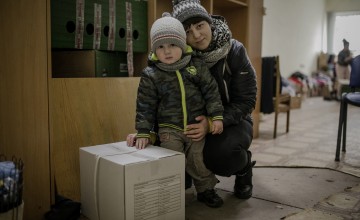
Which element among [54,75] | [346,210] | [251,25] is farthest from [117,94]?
[251,25]

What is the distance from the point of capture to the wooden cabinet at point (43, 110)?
4.31 feet

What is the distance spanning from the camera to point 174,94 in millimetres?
1481

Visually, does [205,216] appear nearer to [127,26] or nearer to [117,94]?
[117,94]

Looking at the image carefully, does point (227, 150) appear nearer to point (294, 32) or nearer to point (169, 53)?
point (169, 53)

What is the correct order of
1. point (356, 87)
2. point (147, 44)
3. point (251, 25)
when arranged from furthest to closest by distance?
point (251, 25), point (356, 87), point (147, 44)

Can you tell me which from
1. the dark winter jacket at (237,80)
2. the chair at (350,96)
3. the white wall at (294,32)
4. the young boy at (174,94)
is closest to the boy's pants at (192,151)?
the young boy at (174,94)

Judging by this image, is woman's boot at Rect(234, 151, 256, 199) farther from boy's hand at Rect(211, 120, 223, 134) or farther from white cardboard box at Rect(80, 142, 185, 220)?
white cardboard box at Rect(80, 142, 185, 220)

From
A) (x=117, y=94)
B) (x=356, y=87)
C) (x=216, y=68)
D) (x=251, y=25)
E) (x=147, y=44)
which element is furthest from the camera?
(x=251, y=25)

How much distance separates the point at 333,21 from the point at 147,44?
8310mm

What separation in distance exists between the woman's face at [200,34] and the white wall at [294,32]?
4.16m

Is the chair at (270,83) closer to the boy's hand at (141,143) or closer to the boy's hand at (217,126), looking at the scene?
the boy's hand at (217,126)

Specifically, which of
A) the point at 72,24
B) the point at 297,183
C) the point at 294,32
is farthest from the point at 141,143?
the point at 294,32

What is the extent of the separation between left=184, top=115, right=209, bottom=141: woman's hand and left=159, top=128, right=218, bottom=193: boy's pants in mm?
41

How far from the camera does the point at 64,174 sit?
155 cm
